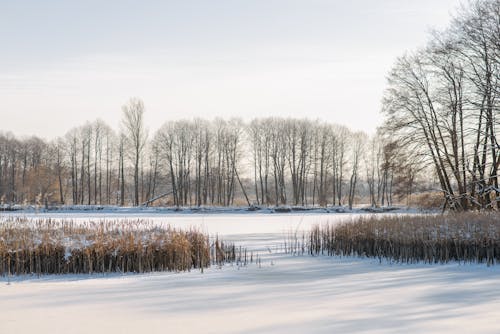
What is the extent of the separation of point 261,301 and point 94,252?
4494mm

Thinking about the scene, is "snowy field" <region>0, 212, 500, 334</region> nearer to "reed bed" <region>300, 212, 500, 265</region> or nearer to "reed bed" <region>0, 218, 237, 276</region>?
"reed bed" <region>0, 218, 237, 276</region>

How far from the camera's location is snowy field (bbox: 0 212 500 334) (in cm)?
669

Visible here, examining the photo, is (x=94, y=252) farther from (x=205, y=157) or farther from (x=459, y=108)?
(x=205, y=157)

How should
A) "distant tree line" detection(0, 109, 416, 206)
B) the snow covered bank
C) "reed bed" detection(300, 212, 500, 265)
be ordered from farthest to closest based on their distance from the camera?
"distant tree line" detection(0, 109, 416, 206) → "reed bed" detection(300, 212, 500, 265) → the snow covered bank

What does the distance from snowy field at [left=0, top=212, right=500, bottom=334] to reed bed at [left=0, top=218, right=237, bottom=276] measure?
451 mm

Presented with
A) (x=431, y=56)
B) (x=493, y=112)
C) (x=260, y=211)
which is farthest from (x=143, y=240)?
(x=260, y=211)

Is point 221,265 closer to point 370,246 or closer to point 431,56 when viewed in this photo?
point 370,246

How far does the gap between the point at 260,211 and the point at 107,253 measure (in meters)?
35.8

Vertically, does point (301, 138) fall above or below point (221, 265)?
above

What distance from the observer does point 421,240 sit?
13961mm

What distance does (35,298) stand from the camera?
27.4 feet

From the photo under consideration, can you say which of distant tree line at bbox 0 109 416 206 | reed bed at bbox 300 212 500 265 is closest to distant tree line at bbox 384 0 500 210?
reed bed at bbox 300 212 500 265

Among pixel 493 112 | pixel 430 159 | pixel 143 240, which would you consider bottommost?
pixel 143 240

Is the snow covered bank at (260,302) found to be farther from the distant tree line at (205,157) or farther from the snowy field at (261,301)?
the distant tree line at (205,157)
